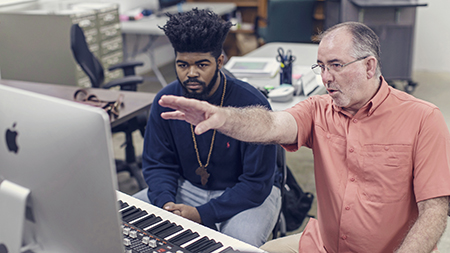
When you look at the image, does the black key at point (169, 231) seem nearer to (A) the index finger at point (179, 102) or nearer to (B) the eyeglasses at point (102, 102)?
(A) the index finger at point (179, 102)

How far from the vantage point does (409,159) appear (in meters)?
1.18

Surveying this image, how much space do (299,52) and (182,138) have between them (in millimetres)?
1819

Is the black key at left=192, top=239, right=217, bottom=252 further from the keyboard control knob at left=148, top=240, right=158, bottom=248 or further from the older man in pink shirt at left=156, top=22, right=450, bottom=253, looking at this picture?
the older man in pink shirt at left=156, top=22, right=450, bottom=253

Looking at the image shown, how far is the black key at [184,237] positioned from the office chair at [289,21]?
13.1 ft

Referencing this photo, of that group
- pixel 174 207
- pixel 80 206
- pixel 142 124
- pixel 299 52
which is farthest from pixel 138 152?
pixel 80 206

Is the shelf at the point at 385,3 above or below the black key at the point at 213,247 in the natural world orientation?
above

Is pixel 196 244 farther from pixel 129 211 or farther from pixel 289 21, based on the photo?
pixel 289 21

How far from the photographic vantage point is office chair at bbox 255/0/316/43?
4.77m

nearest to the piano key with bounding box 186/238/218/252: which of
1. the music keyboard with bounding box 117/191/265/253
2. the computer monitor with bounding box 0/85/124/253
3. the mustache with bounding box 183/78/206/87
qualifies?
the music keyboard with bounding box 117/191/265/253

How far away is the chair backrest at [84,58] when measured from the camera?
2.75 m

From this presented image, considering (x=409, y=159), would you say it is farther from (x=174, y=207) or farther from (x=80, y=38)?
(x=80, y=38)

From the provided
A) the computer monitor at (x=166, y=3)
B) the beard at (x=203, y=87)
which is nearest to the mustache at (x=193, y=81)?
the beard at (x=203, y=87)

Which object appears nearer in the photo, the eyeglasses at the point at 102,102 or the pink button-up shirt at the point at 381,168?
the pink button-up shirt at the point at 381,168

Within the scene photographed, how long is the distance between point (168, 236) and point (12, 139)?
46cm
